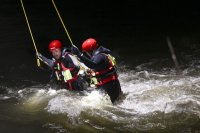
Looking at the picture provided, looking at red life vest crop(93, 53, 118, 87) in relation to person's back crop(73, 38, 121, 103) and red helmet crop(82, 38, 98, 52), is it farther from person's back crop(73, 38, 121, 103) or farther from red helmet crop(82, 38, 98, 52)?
red helmet crop(82, 38, 98, 52)

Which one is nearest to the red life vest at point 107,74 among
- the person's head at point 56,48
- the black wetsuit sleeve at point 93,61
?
the black wetsuit sleeve at point 93,61

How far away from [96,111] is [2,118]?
2.12m

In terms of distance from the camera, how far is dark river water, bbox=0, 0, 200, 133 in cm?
738

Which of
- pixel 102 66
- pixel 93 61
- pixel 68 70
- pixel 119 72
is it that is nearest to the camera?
pixel 93 61

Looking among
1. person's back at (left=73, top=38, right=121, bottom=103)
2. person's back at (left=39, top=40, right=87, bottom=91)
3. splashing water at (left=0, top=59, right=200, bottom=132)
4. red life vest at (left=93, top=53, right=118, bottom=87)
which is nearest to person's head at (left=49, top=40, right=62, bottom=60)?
person's back at (left=39, top=40, right=87, bottom=91)

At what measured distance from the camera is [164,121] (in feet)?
23.7

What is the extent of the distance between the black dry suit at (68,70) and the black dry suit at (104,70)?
27.6 inches

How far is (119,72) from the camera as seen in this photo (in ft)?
38.5

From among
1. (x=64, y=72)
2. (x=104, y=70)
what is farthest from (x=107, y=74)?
(x=64, y=72)

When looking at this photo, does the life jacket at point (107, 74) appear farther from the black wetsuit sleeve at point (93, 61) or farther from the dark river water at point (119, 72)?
the dark river water at point (119, 72)

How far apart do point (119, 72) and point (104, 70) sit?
3800mm

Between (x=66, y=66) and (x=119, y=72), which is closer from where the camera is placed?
(x=66, y=66)

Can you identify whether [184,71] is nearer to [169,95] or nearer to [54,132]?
[169,95]

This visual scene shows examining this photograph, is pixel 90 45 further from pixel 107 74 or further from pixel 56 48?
pixel 56 48
